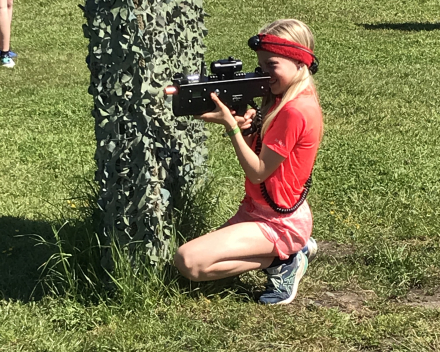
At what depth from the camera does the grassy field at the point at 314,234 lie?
3.41 m

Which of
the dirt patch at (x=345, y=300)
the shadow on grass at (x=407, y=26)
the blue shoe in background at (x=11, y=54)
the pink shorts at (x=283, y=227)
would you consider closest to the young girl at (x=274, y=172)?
the pink shorts at (x=283, y=227)

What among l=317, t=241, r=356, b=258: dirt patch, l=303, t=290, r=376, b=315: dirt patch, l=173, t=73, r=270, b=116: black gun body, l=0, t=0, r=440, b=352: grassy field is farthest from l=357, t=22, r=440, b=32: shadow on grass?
l=173, t=73, r=270, b=116: black gun body

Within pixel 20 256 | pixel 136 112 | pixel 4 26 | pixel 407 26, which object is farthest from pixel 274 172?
pixel 407 26

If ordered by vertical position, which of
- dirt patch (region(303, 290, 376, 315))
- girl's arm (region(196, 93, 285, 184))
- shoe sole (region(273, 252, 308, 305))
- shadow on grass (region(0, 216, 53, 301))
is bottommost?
shadow on grass (region(0, 216, 53, 301))

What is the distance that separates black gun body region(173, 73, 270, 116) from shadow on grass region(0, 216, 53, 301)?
131 centimetres

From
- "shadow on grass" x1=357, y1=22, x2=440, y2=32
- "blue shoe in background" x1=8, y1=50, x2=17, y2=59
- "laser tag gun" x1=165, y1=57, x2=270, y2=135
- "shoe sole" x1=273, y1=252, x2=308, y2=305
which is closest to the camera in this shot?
"laser tag gun" x1=165, y1=57, x2=270, y2=135

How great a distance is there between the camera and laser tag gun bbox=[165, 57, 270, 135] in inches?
127

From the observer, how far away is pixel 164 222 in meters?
3.68

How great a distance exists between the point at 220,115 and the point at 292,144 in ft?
1.30

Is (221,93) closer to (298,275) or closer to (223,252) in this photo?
(223,252)

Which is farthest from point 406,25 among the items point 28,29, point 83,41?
point 28,29

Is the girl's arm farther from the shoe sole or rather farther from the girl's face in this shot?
the shoe sole

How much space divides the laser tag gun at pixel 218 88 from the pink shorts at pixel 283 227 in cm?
55

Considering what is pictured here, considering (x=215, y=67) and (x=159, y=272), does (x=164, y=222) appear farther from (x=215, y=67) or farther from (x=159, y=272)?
(x=215, y=67)
